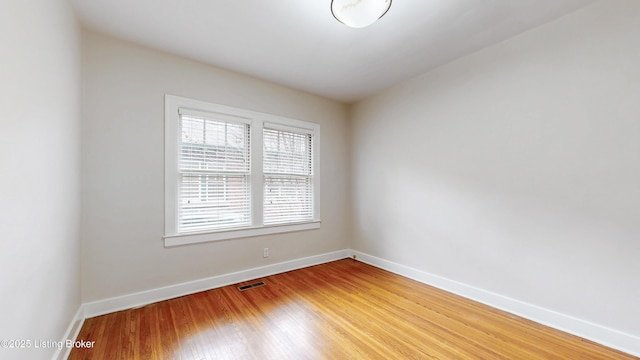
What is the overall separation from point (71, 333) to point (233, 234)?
157 cm

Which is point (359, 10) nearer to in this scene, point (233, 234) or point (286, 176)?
point (286, 176)

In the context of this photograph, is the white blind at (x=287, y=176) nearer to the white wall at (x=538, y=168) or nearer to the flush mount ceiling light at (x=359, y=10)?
the white wall at (x=538, y=168)

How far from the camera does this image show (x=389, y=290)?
9.86 ft

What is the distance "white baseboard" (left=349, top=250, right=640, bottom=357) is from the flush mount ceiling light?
113 inches

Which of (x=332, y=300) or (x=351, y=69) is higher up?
(x=351, y=69)

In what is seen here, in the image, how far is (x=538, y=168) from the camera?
234 cm

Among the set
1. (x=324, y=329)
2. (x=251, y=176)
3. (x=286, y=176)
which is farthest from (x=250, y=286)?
(x=286, y=176)

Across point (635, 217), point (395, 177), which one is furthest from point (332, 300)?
point (635, 217)

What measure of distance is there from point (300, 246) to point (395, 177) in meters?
1.76

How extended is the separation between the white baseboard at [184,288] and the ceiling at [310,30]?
2599 mm

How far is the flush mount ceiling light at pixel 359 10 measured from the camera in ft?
5.90

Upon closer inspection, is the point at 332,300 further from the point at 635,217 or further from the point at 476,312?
the point at 635,217

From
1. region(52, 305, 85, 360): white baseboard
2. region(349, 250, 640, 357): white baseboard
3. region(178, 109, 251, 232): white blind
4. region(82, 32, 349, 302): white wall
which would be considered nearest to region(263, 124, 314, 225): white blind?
region(178, 109, 251, 232): white blind

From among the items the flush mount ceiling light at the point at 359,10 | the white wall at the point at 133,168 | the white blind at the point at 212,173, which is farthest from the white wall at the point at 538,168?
the white wall at the point at 133,168
